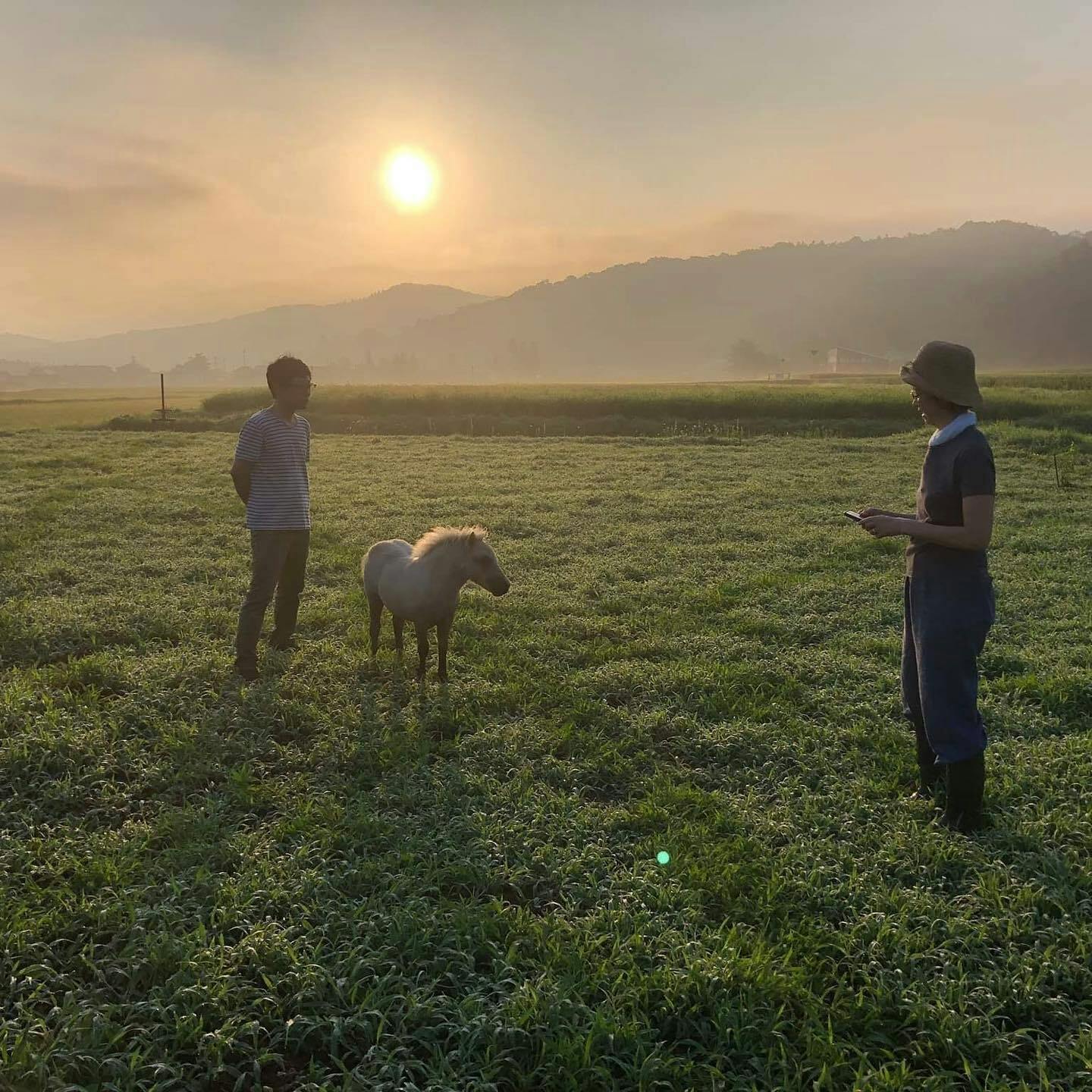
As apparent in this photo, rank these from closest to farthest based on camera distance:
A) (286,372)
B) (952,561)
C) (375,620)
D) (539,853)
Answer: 1. (952,561)
2. (539,853)
3. (286,372)
4. (375,620)

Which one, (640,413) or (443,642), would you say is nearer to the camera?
(443,642)

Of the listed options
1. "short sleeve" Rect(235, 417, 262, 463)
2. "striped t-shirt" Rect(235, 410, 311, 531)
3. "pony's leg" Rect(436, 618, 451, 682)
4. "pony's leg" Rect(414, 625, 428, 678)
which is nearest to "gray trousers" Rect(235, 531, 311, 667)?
"striped t-shirt" Rect(235, 410, 311, 531)

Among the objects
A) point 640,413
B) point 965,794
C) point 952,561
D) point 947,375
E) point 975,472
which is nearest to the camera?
point 975,472

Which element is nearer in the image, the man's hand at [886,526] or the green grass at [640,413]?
the man's hand at [886,526]

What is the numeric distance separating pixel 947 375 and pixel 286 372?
646 cm

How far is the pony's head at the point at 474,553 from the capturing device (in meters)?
8.12

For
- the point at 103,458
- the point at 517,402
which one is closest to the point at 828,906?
the point at 103,458

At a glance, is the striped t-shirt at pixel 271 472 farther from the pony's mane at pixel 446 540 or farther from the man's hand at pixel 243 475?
the pony's mane at pixel 446 540

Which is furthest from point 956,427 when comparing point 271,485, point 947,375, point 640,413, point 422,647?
point 640,413

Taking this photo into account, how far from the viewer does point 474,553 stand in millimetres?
8195

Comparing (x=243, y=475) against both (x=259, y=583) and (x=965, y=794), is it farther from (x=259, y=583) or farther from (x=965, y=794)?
(x=965, y=794)

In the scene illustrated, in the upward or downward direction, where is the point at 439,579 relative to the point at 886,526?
downward

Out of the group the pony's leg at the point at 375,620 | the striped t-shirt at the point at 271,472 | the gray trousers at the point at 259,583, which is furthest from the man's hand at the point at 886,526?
the gray trousers at the point at 259,583

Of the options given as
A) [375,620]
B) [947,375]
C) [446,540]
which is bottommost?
[375,620]
